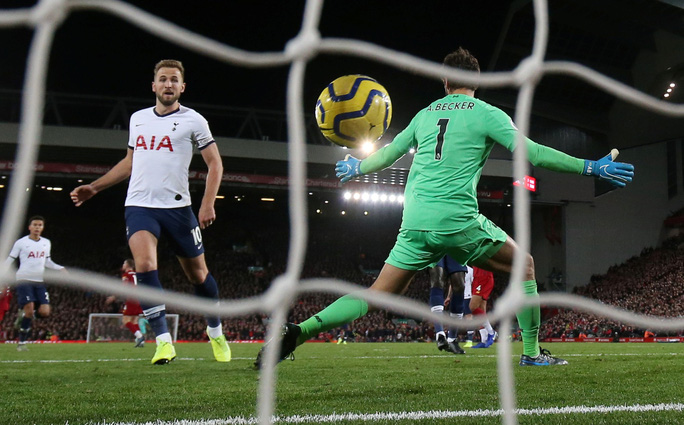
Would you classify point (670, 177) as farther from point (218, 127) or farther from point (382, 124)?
point (382, 124)

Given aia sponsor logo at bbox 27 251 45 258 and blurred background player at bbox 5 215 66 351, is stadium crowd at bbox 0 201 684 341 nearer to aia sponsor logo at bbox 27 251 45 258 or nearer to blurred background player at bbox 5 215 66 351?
blurred background player at bbox 5 215 66 351

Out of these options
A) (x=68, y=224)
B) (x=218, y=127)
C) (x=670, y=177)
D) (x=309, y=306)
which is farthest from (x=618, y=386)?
(x=670, y=177)

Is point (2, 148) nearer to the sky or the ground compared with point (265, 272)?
nearer to the sky

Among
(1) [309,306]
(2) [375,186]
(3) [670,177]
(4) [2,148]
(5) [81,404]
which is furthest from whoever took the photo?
(3) [670,177]

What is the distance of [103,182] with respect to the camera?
155 inches

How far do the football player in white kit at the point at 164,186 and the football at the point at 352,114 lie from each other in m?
1.02

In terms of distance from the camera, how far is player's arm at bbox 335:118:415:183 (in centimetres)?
313

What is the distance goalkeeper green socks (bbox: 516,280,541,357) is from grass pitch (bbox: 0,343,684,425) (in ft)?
0.52

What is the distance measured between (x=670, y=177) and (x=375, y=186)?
1353cm

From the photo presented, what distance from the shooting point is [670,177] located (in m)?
25.6

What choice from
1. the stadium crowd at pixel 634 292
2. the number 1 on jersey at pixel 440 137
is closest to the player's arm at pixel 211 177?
the number 1 on jersey at pixel 440 137

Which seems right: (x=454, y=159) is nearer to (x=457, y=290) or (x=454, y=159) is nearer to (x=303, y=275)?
(x=457, y=290)

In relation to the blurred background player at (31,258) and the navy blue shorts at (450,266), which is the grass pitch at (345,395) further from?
the blurred background player at (31,258)

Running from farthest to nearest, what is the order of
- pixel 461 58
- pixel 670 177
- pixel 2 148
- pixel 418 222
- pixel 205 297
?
1. pixel 670 177
2. pixel 2 148
3. pixel 205 297
4. pixel 461 58
5. pixel 418 222
